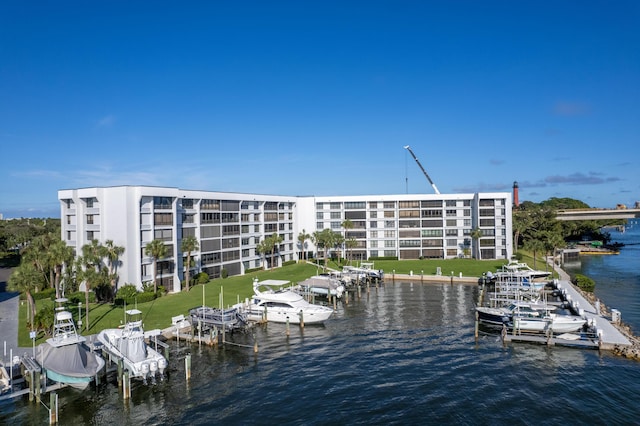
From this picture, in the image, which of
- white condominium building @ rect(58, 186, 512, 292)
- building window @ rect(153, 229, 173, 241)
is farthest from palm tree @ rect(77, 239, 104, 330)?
building window @ rect(153, 229, 173, 241)

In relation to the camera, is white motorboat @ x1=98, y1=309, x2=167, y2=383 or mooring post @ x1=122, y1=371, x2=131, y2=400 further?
white motorboat @ x1=98, y1=309, x2=167, y2=383

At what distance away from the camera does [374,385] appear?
111 ft

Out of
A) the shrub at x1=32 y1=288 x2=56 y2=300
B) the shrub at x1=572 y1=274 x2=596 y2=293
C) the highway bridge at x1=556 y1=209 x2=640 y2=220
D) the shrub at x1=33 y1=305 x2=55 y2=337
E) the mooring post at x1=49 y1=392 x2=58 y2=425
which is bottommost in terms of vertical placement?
the mooring post at x1=49 y1=392 x2=58 y2=425

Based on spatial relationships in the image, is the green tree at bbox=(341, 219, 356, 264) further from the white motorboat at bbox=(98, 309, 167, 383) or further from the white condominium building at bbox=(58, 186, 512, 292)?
the white motorboat at bbox=(98, 309, 167, 383)

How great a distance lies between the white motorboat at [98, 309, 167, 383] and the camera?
33688 mm

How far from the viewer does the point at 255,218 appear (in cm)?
9381

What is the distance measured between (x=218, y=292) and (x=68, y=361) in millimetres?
32806

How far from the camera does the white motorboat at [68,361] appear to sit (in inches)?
1233

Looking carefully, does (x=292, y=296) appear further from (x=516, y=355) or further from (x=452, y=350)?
(x=516, y=355)

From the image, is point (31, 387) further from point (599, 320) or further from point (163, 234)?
point (599, 320)

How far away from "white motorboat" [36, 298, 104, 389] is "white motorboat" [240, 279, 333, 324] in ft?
64.4

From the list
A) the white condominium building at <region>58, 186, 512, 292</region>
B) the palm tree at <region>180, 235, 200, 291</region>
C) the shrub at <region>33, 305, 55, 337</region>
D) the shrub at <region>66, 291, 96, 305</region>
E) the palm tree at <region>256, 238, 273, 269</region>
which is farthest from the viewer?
the palm tree at <region>256, 238, 273, 269</region>

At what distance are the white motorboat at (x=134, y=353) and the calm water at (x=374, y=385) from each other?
130cm

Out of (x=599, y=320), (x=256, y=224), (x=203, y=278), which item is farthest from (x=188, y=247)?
(x=599, y=320)
